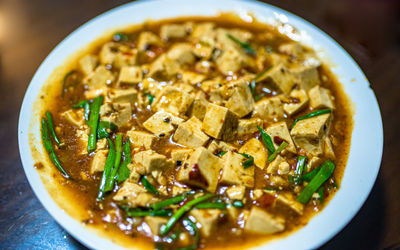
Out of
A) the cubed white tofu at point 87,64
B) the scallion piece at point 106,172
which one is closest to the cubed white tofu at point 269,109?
the scallion piece at point 106,172

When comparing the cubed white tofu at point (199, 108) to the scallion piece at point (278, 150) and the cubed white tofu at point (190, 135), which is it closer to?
the cubed white tofu at point (190, 135)

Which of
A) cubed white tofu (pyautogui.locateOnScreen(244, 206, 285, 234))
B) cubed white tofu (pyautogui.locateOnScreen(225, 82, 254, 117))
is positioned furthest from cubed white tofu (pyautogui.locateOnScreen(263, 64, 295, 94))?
cubed white tofu (pyautogui.locateOnScreen(244, 206, 285, 234))

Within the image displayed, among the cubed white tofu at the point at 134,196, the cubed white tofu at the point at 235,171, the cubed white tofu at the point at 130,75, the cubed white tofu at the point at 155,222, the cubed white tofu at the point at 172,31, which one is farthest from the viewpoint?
the cubed white tofu at the point at 172,31

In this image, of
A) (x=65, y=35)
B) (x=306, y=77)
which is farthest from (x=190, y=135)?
(x=65, y=35)

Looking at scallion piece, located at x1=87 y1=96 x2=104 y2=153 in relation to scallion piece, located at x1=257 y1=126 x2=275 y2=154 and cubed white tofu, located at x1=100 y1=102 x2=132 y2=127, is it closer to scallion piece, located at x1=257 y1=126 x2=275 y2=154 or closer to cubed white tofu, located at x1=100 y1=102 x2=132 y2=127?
cubed white tofu, located at x1=100 y1=102 x2=132 y2=127

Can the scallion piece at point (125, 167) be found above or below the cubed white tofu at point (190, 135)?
below

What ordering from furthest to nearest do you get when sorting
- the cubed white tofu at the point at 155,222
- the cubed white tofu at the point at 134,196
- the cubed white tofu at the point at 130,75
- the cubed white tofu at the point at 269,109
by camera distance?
the cubed white tofu at the point at 130,75 < the cubed white tofu at the point at 269,109 < the cubed white tofu at the point at 134,196 < the cubed white tofu at the point at 155,222
